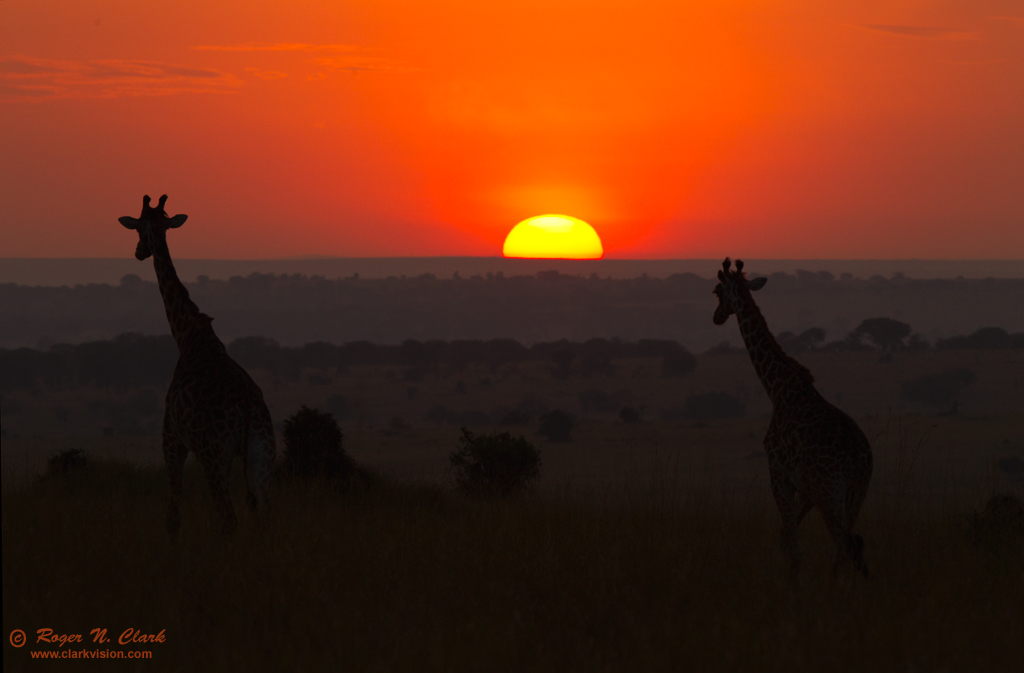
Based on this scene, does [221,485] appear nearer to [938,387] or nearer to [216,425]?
[216,425]

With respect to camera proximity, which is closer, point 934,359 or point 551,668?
point 551,668

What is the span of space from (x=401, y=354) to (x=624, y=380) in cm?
2472

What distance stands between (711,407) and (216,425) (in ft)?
235

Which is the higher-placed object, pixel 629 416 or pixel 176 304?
pixel 176 304

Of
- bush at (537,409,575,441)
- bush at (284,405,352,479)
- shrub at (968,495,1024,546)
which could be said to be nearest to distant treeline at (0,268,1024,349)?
bush at (537,409,575,441)

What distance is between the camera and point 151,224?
9789mm

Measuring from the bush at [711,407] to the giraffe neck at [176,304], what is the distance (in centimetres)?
6868

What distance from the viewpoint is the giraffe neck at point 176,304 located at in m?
9.28

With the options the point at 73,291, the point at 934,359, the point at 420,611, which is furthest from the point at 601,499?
the point at 73,291

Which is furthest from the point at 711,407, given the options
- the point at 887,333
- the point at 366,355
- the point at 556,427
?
the point at 366,355

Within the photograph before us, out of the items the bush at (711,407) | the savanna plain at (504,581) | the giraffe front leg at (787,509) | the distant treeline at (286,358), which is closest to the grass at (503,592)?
the savanna plain at (504,581)

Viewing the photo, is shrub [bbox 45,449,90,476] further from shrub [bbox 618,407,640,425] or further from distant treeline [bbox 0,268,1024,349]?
distant treeline [bbox 0,268,1024,349]

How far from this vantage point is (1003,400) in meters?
76.1

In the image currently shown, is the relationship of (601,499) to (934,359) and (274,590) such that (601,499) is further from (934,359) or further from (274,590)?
(934,359)
